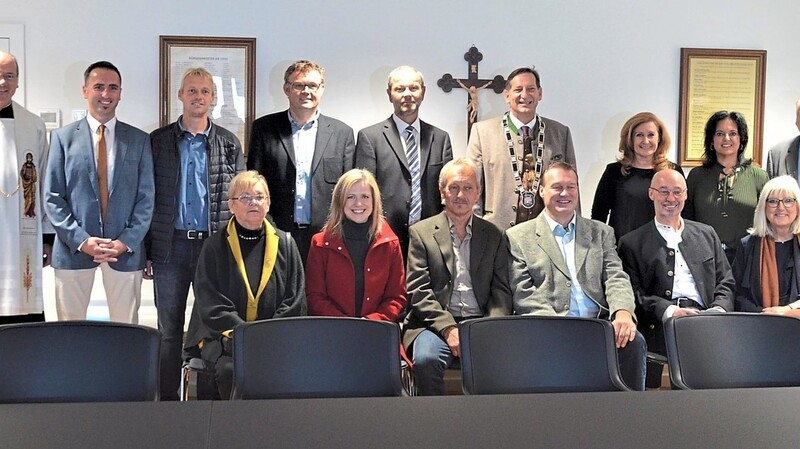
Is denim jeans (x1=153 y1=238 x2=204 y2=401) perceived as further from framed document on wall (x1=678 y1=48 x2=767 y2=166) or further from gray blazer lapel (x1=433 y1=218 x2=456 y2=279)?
framed document on wall (x1=678 y1=48 x2=767 y2=166)

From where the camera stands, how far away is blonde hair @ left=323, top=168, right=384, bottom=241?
3704 mm

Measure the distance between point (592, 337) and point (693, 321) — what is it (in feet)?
1.05

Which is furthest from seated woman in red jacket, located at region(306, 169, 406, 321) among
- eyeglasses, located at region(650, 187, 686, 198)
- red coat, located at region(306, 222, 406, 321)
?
eyeglasses, located at region(650, 187, 686, 198)

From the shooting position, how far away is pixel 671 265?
389cm

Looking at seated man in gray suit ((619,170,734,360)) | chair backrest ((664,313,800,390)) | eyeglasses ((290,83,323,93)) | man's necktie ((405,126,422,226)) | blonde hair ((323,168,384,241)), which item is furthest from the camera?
man's necktie ((405,126,422,226))

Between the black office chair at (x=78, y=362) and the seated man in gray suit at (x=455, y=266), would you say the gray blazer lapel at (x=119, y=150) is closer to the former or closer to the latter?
the seated man in gray suit at (x=455, y=266)

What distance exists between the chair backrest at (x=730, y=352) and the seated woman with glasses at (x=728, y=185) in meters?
1.94

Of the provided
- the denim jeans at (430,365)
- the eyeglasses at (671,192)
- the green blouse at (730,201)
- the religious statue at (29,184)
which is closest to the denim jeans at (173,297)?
the religious statue at (29,184)

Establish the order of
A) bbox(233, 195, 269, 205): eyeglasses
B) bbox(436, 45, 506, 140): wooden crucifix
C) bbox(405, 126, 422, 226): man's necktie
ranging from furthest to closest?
bbox(436, 45, 506, 140): wooden crucifix < bbox(405, 126, 422, 226): man's necktie < bbox(233, 195, 269, 205): eyeglasses

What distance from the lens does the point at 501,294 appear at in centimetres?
373

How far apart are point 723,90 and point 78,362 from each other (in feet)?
13.9

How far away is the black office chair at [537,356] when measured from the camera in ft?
7.84

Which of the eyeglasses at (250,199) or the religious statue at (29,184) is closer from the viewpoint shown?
the eyeglasses at (250,199)

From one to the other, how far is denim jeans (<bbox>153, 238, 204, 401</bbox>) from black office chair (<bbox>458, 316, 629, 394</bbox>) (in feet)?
6.51
